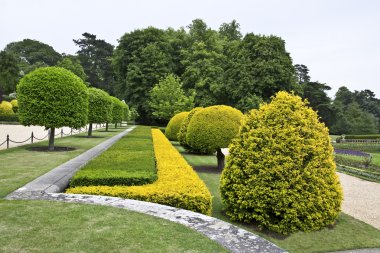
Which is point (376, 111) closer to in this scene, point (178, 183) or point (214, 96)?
point (214, 96)

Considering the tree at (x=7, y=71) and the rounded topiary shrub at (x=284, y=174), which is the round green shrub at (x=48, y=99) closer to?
the rounded topiary shrub at (x=284, y=174)

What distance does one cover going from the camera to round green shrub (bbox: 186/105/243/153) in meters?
13.7

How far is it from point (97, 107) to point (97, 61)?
63945 millimetres

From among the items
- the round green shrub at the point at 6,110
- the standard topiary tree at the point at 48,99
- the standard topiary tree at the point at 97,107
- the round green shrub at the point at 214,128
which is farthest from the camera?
the round green shrub at the point at 6,110

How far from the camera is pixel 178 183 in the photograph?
7.30 metres

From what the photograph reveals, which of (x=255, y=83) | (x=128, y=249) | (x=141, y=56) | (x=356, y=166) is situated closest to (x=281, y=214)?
(x=128, y=249)

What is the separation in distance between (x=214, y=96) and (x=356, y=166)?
1074 inches

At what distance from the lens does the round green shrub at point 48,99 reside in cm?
1572

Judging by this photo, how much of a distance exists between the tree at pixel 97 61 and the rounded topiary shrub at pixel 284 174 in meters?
77.7

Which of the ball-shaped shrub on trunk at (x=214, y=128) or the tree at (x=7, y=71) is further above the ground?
the tree at (x=7, y=71)

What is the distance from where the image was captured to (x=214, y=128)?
13805 millimetres

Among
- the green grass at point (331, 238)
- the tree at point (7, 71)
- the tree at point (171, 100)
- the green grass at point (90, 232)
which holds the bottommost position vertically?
the green grass at point (331, 238)

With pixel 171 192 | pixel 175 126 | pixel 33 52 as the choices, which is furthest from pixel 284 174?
pixel 33 52

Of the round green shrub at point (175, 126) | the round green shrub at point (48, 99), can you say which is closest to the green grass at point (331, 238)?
the round green shrub at point (48, 99)
